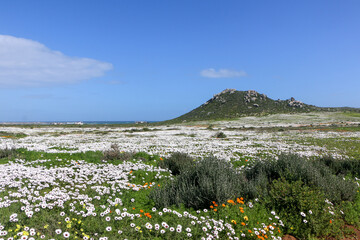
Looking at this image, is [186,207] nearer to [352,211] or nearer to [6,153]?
[352,211]

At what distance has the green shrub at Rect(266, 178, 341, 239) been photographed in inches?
220

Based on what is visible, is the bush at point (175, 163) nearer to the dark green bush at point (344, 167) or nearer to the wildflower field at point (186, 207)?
the wildflower field at point (186, 207)

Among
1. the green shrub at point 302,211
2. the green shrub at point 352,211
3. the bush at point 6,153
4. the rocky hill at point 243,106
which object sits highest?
the rocky hill at point 243,106

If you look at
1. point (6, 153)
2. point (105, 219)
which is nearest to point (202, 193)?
point (105, 219)

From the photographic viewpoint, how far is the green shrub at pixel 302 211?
5594 mm

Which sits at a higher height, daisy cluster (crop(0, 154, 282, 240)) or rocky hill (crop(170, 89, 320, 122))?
rocky hill (crop(170, 89, 320, 122))

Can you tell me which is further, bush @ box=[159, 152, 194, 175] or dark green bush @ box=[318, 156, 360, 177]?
bush @ box=[159, 152, 194, 175]

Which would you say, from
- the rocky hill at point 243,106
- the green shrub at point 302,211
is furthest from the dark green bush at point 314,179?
the rocky hill at point 243,106

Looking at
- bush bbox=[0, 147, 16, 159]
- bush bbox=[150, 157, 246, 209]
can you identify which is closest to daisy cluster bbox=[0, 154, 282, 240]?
bush bbox=[150, 157, 246, 209]

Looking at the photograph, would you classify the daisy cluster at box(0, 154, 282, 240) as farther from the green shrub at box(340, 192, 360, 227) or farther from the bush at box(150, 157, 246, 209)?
the green shrub at box(340, 192, 360, 227)

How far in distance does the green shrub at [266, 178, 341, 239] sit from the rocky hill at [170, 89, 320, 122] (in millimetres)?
96509

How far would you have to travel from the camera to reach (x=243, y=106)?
11919 cm

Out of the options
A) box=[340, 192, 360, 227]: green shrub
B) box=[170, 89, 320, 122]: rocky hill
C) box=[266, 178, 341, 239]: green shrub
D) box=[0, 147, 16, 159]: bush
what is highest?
box=[170, 89, 320, 122]: rocky hill

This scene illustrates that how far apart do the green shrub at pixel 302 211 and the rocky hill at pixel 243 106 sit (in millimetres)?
96509
